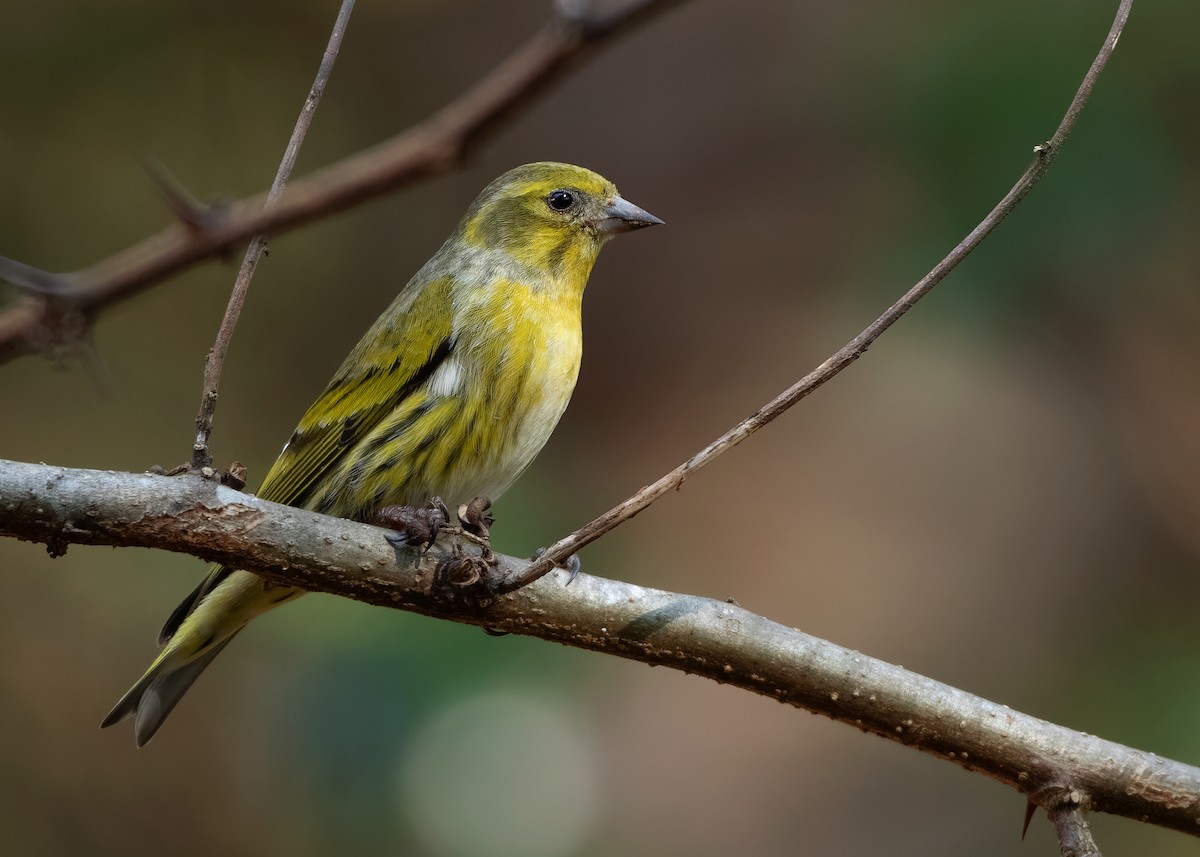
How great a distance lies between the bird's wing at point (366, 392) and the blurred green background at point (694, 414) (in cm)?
109

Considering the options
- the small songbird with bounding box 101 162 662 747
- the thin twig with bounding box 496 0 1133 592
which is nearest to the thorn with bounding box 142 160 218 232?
the thin twig with bounding box 496 0 1133 592

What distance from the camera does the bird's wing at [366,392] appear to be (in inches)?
125

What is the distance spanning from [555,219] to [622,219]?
0.20 m

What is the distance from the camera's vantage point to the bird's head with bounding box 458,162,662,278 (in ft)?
11.6

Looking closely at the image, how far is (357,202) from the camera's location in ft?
1.80

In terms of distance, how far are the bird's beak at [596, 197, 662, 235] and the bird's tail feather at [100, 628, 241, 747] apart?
1559 millimetres

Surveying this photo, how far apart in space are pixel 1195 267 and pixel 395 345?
416 centimetres

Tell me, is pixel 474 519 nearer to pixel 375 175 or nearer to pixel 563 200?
pixel 563 200

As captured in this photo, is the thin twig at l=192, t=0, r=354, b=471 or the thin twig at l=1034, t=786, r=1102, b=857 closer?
the thin twig at l=192, t=0, r=354, b=471

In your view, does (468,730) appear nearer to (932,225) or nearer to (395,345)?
(395,345)

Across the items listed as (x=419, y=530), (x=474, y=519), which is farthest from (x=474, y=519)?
(x=419, y=530)

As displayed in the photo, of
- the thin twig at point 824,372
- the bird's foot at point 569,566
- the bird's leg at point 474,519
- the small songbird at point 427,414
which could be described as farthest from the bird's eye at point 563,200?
the thin twig at point 824,372

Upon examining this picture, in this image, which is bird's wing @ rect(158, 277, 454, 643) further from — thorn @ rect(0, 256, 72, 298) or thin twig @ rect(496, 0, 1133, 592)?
thorn @ rect(0, 256, 72, 298)

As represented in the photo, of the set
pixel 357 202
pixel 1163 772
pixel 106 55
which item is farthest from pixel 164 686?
pixel 106 55
